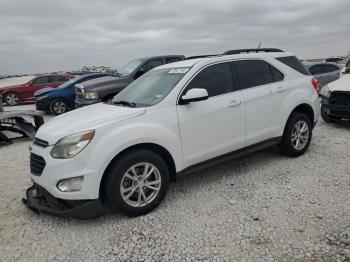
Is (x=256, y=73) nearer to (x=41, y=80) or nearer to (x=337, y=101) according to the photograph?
(x=337, y=101)

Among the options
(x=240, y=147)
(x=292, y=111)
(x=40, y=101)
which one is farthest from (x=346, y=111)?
(x=40, y=101)

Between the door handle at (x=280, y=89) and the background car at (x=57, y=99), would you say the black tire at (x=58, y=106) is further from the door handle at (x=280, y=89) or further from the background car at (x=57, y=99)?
the door handle at (x=280, y=89)

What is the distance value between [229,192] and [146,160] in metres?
1.29

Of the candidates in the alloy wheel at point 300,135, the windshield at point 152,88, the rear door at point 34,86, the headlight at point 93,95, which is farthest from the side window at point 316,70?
the rear door at point 34,86

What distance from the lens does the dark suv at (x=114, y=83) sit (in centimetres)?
905

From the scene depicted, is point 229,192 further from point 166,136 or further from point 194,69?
point 194,69

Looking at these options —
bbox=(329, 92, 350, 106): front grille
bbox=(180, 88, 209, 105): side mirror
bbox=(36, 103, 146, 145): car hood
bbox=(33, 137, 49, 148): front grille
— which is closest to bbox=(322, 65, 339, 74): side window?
bbox=(329, 92, 350, 106): front grille

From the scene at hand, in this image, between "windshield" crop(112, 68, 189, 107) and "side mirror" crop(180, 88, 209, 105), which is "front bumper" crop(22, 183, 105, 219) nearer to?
"windshield" crop(112, 68, 189, 107)

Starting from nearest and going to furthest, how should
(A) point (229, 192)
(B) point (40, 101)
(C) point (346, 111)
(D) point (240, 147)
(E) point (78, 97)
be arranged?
(A) point (229, 192) → (D) point (240, 147) → (C) point (346, 111) → (E) point (78, 97) → (B) point (40, 101)

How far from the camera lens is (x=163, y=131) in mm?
3971

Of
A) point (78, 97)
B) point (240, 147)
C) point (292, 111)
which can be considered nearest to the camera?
point (240, 147)

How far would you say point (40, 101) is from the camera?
42.7ft

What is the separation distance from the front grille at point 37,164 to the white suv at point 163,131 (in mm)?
11

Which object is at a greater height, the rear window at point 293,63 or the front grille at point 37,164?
the rear window at point 293,63
